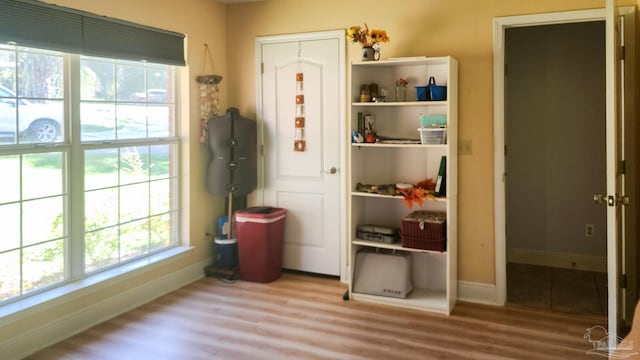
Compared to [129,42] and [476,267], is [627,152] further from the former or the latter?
[129,42]

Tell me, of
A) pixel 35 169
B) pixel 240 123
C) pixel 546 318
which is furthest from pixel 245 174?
pixel 546 318

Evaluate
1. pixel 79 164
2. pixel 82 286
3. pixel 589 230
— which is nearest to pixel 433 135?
pixel 589 230

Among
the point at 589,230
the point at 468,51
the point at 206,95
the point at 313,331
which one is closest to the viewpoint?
the point at 313,331

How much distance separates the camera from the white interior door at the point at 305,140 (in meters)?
4.48

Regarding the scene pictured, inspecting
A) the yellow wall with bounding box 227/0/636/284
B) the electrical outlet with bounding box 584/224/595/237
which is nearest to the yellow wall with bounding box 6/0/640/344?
the yellow wall with bounding box 227/0/636/284

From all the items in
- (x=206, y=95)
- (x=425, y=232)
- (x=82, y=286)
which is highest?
(x=206, y=95)

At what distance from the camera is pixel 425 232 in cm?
382

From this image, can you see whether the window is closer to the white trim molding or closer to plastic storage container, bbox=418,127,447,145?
plastic storage container, bbox=418,127,447,145

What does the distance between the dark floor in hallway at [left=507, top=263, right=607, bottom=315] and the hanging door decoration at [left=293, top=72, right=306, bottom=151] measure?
84.0 inches

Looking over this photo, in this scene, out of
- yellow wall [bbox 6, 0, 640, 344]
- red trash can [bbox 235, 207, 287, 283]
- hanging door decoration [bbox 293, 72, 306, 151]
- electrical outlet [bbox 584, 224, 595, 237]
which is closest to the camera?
yellow wall [bbox 6, 0, 640, 344]

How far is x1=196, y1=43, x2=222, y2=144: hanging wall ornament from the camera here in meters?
4.50

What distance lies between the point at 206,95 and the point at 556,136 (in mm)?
3234

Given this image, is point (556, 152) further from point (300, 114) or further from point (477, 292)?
point (300, 114)

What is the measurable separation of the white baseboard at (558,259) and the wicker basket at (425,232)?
1605 millimetres
